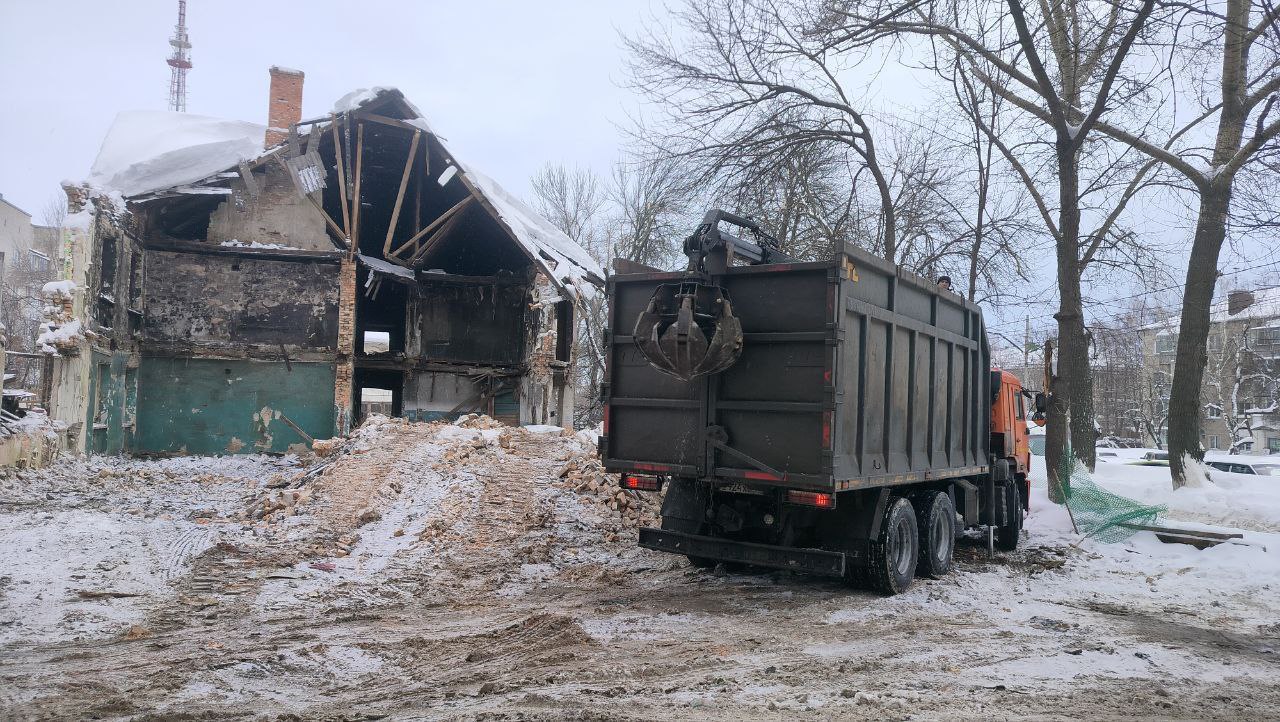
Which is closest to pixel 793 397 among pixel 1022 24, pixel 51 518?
pixel 1022 24

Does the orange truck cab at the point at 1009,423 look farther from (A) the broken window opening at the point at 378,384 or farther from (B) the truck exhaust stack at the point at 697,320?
(A) the broken window opening at the point at 378,384

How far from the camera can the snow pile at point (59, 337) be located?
53.2ft

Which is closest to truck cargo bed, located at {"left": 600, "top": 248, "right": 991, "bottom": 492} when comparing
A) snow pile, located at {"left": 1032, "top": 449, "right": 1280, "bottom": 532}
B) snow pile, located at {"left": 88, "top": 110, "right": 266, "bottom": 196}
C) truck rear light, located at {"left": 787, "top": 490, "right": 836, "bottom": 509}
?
truck rear light, located at {"left": 787, "top": 490, "right": 836, "bottom": 509}

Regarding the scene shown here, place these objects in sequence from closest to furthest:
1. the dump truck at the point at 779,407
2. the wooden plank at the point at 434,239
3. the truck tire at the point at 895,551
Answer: the dump truck at the point at 779,407 < the truck tire at the point at 895,551 < the wooden plank at the point at 434,239

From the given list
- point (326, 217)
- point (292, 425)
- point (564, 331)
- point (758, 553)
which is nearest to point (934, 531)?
point (758, 553)

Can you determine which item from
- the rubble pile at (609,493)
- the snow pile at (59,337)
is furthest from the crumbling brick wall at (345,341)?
the rubble pile at (609,493)

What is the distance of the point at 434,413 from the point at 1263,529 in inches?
737

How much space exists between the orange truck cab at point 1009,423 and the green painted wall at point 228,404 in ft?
52.7

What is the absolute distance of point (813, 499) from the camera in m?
6.83

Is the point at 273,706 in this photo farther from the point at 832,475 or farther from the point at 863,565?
the point at 863,565

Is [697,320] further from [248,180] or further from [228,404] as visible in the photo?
[228,404]

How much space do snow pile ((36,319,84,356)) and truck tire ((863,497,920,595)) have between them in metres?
16.1

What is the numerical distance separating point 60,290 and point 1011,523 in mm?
17408

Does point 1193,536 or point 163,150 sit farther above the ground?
point 163,150
